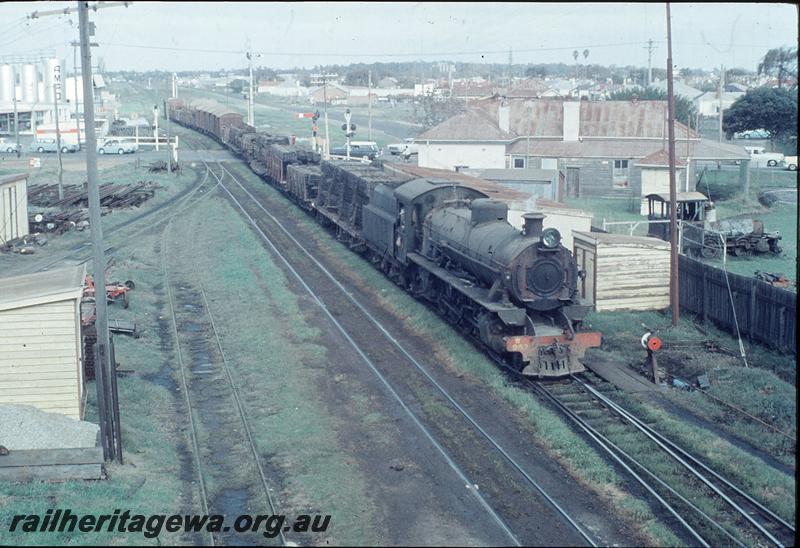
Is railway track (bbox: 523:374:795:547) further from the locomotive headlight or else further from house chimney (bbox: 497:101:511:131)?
house chimney (bbox: 497:101:511:131)

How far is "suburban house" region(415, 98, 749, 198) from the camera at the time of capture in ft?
176

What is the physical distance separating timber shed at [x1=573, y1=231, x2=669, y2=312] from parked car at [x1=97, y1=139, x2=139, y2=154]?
192ft

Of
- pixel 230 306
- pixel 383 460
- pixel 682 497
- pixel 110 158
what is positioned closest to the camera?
pixel 682 497

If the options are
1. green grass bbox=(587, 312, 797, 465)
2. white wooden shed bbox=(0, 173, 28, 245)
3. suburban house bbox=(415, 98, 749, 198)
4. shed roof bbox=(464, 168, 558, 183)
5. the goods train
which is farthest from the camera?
A: suburban house bbox=(415, 98, 749, 198)

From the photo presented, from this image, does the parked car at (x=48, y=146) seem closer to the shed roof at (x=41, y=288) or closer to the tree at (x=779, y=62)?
the tree at (x=779, y=62)

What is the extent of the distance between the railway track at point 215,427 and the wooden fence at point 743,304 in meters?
12.9

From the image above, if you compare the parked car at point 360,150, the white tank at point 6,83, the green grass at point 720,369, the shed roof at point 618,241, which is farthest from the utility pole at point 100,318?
the white tank at point 6,83

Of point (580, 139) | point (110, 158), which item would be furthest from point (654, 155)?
point (110, 158)

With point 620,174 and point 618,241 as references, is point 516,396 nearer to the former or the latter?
point 618,241

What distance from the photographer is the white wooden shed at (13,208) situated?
3522cm

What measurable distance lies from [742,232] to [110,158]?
177 feet

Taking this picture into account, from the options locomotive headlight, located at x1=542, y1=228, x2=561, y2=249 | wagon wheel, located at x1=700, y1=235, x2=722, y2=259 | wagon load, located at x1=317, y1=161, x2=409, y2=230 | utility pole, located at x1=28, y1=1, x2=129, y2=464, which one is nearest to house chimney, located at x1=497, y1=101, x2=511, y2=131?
wagon load, located at x1=317, y1=161, x2=409, y2=230

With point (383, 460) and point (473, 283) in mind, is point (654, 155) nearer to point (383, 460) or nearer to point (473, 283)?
point (473, 283)

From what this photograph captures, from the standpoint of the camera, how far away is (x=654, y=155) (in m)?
47.5
